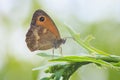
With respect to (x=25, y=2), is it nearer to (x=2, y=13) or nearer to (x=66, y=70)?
(x=2, y=13)

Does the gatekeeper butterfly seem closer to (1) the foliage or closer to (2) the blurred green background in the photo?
(1) the foliage

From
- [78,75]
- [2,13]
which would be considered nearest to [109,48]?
[78,75]

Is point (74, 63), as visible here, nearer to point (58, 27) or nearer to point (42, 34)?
point (42, 34)

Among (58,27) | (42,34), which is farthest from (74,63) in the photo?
(58,27)

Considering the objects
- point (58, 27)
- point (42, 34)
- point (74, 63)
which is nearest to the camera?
point (74, 63)

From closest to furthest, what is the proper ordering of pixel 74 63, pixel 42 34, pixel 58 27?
pixel 74 63 < pixel 42 34 < pixel 58 27

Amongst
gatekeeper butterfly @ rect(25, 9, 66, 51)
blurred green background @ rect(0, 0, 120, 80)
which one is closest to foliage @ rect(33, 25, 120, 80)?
gatekeeper butterfly @ rect(25, 9, 66, 51)

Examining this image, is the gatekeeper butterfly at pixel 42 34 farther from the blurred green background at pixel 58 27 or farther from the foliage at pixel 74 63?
the blurred green background at pixel 58 27

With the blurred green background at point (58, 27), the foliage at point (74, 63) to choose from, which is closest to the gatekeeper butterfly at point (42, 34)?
the foliage at point (74, 63)
